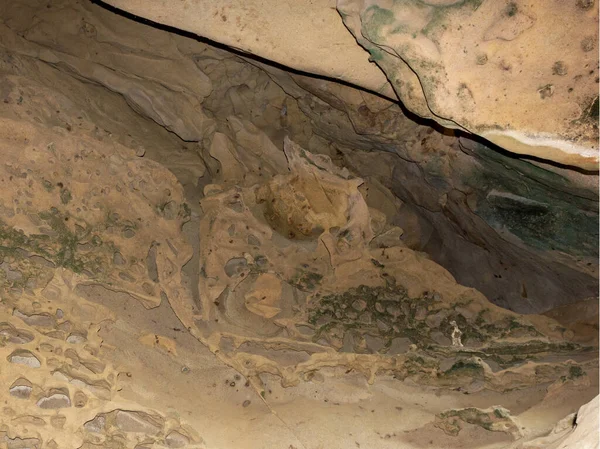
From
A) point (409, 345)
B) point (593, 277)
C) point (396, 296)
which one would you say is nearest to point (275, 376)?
point (409, 345)

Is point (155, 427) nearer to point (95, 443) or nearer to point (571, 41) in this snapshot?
point (95, 443)

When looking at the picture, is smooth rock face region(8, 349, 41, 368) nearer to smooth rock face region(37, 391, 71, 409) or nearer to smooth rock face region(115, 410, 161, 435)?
smooth rock face region(37, 391, 71, 409)

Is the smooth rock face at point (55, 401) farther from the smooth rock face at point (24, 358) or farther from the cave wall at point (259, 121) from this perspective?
the cave wall at point (259, 121)

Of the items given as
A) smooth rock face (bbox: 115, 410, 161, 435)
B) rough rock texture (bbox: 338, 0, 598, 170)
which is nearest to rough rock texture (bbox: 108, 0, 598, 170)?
rough rock texture (bbox: 338, 0, 598, 170)

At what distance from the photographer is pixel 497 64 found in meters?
1.78

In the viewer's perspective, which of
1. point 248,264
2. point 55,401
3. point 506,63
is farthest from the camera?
point 248,264

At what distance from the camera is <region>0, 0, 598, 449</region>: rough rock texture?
202 cm

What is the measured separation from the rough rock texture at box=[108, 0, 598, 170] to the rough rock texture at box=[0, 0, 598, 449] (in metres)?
0.56

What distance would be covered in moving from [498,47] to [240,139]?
164 cm

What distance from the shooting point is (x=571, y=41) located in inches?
66.7

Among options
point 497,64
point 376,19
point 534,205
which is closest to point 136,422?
point 376,19

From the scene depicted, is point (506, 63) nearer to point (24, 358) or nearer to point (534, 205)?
point (534, 205)

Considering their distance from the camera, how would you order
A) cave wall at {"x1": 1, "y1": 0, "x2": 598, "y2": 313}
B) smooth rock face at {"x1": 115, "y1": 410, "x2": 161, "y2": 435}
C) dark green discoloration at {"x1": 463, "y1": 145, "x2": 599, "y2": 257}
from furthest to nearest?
cave wall at {"x1": 1, "y1": 0, "x2": 598, "y2": 313}
dark green discoloration at {"x1": 463, "y1": 145, "x2": 599, "y2": 257}
smooth rock face at {"x1": 115, "y1": 410, "x2": 161, "y2": 435}

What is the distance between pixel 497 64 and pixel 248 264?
4.51 ft
